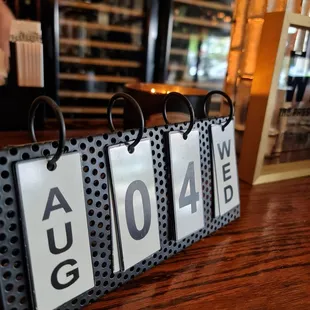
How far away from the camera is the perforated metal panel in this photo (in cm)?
28

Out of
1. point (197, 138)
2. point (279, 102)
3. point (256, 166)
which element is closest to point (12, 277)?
point (197, 138)

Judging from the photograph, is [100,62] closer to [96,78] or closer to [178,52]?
[96,78]

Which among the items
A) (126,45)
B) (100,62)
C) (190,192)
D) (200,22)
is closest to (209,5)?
(200,22)

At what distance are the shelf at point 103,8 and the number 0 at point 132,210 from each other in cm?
87

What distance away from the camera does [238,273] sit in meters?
0.43

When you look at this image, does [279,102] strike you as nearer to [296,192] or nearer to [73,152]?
[296,192]

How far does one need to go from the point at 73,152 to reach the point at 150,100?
310mm

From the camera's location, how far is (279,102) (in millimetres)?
800

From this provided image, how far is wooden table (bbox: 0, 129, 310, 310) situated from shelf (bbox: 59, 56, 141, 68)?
2.57ft

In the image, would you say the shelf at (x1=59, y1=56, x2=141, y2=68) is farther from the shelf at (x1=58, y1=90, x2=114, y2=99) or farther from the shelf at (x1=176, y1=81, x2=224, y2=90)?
the shelf at (x1=176, y1=81, x2=224, y2=90)

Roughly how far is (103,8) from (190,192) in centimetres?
91

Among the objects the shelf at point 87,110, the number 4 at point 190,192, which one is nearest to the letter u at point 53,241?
the number 4 at point 190,192

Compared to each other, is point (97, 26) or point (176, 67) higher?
point (97, 26)

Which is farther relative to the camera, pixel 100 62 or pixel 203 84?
pixel 203 84
